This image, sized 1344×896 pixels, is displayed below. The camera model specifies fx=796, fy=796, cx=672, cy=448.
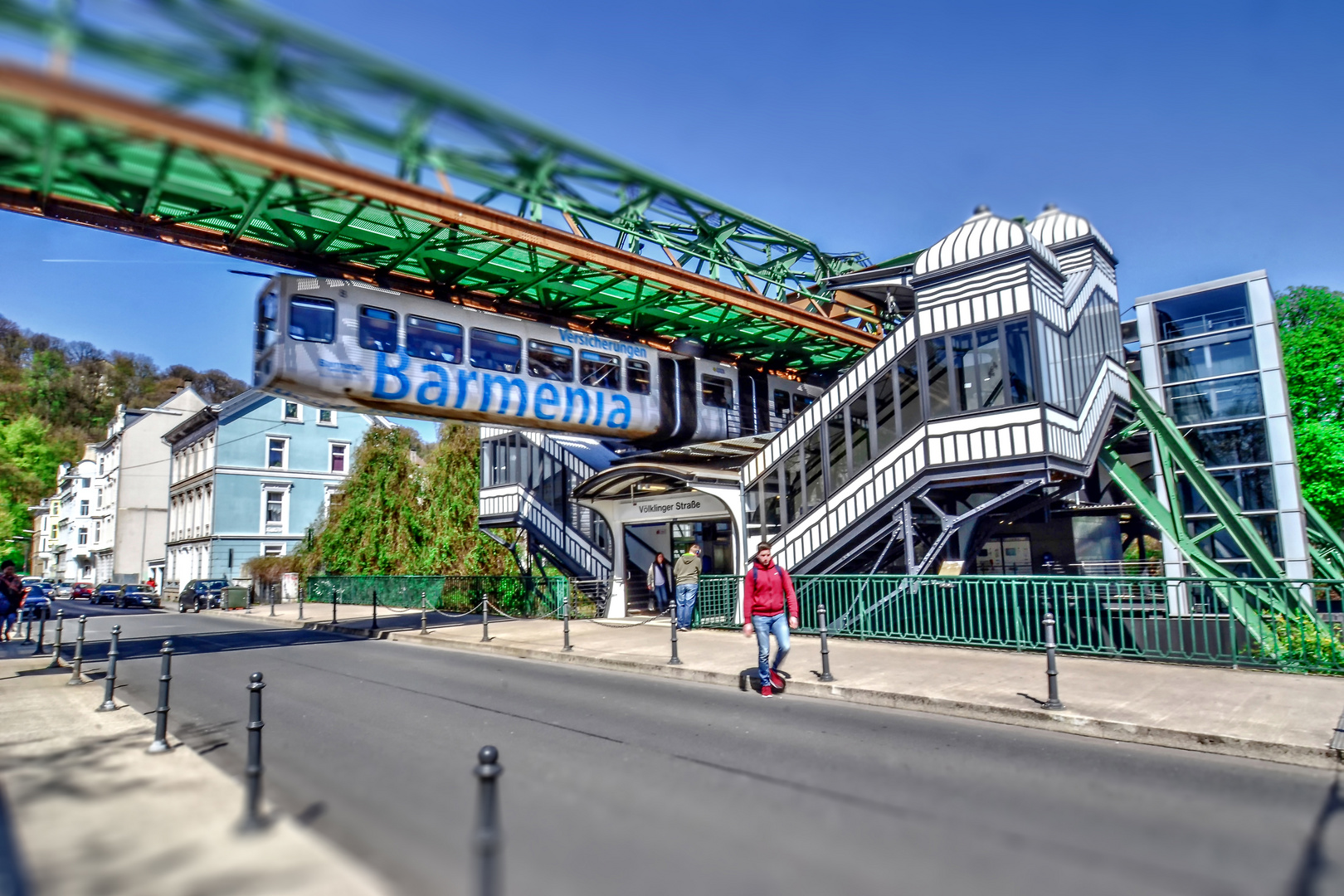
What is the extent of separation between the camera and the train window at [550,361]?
1762cm

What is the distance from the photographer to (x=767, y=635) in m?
10.5

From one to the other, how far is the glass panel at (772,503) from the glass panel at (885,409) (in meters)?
2.50

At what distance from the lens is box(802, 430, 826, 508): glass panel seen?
1748cm

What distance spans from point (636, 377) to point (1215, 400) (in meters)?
13.6

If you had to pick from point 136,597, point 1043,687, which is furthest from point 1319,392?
point 136,597

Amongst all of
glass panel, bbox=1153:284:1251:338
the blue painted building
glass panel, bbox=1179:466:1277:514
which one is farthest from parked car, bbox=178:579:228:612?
glass panel, bbox=1153:284:1251:338

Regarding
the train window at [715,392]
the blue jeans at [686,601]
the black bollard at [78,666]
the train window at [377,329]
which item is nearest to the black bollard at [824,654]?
the blue jeans at [686,601]

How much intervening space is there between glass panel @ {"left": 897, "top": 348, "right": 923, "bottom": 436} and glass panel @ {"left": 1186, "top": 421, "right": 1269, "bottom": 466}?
703 cm

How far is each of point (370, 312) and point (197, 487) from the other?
1620 inches

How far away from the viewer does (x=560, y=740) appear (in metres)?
7.85

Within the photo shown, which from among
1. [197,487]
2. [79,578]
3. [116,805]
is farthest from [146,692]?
[79,578]

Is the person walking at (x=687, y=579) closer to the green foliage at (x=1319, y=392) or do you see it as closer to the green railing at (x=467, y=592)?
the green railing at (x=467, y=592)

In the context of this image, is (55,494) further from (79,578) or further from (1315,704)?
(1315,704)

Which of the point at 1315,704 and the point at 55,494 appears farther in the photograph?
the point at 55,494
